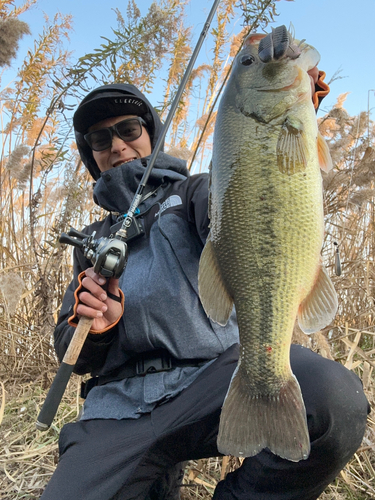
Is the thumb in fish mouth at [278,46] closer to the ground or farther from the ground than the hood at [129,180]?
farther from the ground

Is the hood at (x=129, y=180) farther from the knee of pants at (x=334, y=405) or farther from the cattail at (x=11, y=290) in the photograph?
the knee of pants at (x=334, y=405)

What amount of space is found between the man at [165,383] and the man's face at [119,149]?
0.14 metres

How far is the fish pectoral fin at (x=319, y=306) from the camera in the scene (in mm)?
1268

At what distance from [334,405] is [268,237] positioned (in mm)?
682

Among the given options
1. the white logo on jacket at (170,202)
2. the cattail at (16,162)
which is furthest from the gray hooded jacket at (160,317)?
the cattail at (16,162)

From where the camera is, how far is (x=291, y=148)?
1182mm

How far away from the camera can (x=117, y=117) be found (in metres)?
2.53

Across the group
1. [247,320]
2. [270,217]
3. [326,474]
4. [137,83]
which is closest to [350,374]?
[326,474]

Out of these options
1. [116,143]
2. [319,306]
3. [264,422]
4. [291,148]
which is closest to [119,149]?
[116,143]

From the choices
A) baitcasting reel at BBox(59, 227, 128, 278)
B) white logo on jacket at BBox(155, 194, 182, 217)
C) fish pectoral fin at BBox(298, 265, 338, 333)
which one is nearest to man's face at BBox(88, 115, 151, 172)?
white logo on jacket at BBox(155, 194, 182, 217)

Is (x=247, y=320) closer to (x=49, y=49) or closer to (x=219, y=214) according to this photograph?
(x=219, y=214)

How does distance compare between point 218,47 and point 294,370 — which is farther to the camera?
point 218,47

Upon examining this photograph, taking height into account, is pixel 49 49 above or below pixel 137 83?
above

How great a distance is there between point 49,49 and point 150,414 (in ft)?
11.7
